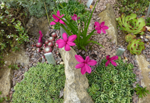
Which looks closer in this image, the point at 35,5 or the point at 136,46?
the point at 136,46

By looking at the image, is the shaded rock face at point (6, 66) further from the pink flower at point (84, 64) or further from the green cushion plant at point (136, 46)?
the green cushion plant at point (136, 46)

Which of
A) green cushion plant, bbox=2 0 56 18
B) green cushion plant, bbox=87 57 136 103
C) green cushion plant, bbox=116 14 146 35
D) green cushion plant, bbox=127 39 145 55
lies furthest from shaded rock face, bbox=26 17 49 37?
green cushion plant, bbox=127 39 145 55

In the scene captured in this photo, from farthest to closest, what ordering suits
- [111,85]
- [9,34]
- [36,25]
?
[36,25]
[9,34]
[111,85]

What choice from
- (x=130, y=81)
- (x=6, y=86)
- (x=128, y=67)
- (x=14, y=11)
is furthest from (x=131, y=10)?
(x=6, y=86)

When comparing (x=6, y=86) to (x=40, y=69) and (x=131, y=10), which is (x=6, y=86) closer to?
(x=40, y=69)

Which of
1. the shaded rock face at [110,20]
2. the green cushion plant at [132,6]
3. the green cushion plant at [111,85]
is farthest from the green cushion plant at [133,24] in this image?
the green cushion plant at [111,85]

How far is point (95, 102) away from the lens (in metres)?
1.76

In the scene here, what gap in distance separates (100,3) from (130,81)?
217cm

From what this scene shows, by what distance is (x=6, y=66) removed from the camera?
7.52ft

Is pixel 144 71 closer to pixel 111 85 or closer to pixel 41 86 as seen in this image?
pixel 111 85

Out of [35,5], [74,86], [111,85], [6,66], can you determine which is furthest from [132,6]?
[6,66]

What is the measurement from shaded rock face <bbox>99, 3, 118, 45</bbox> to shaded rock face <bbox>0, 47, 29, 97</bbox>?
2105mm

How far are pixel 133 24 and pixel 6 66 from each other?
10.3 ft

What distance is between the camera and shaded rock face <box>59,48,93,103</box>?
1556 mm
